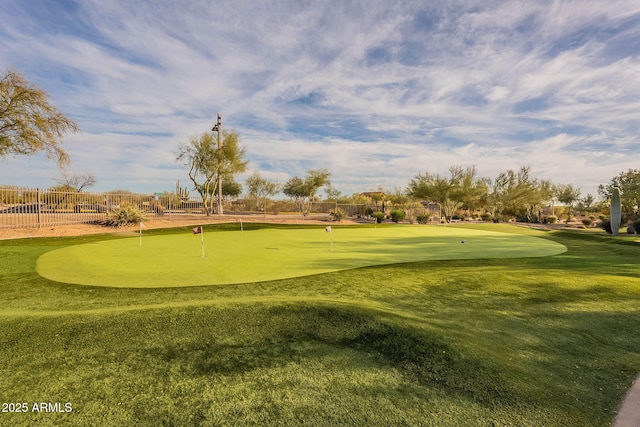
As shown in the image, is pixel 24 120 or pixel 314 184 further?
pixel 314 184

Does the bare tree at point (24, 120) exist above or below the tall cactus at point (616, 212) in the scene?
above

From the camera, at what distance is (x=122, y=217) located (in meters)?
21.3

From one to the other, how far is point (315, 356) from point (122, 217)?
72.8ft

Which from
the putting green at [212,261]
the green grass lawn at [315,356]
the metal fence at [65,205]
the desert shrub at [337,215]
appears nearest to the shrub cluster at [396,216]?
the desert shrub at [337,215]

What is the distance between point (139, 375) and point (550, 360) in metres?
4.38

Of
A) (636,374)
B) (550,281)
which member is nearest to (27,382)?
(636,374)

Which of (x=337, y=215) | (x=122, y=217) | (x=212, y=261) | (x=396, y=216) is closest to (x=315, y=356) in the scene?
(x=212, y=261)

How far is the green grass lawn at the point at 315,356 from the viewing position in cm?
262

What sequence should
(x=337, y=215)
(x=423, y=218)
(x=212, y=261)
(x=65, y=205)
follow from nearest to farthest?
(x=212, y=261) → (x=65, y=205) → (x=337, y=215) → (x=423, y=218)

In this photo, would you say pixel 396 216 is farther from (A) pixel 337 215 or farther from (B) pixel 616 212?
(B) pixel 616 212

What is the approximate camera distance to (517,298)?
608cm

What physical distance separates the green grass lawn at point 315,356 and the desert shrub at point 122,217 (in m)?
16.7

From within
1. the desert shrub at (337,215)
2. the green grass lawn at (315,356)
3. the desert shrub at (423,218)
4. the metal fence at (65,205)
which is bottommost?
the green grass lawn at (315,356)

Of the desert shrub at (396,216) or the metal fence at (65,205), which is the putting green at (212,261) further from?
the desert shrub at (396,216)
